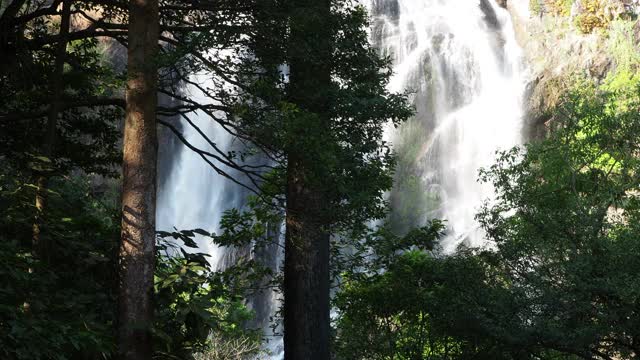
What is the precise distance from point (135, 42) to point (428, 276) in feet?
23.6

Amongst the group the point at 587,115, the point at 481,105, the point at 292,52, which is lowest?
the point at 292,52

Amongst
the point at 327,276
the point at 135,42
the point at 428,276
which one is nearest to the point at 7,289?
the point at 135,42

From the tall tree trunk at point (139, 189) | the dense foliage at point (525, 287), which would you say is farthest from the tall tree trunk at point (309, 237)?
the tall tree trunk at point (139, 189)

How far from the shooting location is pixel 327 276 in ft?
34.3

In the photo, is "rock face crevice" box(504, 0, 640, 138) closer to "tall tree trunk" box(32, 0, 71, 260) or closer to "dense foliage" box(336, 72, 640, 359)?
"dense foliage" box(336, 72, 640, 359)

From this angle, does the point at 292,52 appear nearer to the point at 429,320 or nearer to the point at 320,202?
the point at 320,202

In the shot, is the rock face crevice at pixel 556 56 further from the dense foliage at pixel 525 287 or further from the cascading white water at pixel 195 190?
the dense foliage at pixel 525 287

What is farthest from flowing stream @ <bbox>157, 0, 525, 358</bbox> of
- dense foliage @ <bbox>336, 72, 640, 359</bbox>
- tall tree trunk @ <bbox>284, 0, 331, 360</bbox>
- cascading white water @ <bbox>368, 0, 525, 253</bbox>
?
tall tree trunk @ <bbox>284, 0, 331, 360</bbox>

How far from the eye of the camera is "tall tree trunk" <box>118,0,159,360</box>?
22.8 feet

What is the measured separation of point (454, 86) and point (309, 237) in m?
24.1

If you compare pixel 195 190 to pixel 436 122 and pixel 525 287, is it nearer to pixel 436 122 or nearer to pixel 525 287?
pixel 436 122

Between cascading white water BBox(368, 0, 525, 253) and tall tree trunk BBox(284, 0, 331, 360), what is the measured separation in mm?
21553

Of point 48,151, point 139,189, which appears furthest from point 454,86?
point 139,189

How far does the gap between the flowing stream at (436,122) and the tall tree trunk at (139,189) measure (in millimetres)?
23898
